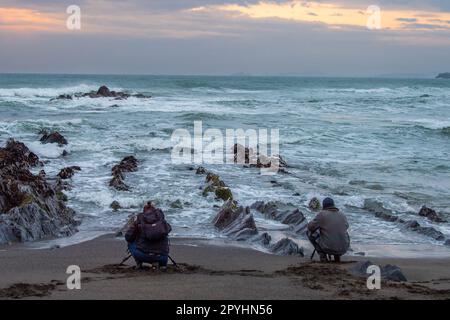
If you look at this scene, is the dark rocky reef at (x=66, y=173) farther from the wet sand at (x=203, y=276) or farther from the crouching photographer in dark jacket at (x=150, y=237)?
the crouching photographer in dark jacket at (x=150, y=237)

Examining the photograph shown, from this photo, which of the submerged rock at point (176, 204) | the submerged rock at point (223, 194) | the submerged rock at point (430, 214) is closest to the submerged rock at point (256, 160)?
the submerged rock at point (223, 194)

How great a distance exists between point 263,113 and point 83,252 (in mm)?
33986

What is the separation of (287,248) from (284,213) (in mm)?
2815

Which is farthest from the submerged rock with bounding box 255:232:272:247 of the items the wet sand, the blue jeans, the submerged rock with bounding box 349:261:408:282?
the blue jeans

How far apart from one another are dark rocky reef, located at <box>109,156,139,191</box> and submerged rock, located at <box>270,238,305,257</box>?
5.86m

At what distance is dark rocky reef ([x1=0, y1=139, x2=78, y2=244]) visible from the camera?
34.2ft

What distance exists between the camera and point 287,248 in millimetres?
10078

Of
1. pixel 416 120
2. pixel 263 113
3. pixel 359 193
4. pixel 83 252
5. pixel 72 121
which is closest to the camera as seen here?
pixel 83 252

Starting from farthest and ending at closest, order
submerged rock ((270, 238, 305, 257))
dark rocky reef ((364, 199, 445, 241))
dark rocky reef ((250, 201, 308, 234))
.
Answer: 1. dark rocky reef ((250, 201, 308, 234))
2. dark rocky reef ((364, 199, 445, 241))
3. submerged rock ((270, 238, 305, 257))

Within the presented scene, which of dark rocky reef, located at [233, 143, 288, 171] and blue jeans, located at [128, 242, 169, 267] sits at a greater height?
blue jeans, located at [128, 242, 169, 267]

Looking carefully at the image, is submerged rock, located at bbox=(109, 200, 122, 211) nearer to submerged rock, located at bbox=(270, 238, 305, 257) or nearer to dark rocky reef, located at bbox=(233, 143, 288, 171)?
submerged rock, located at bbox=(270, 238, 305, 257)

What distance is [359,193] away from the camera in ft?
52.8
